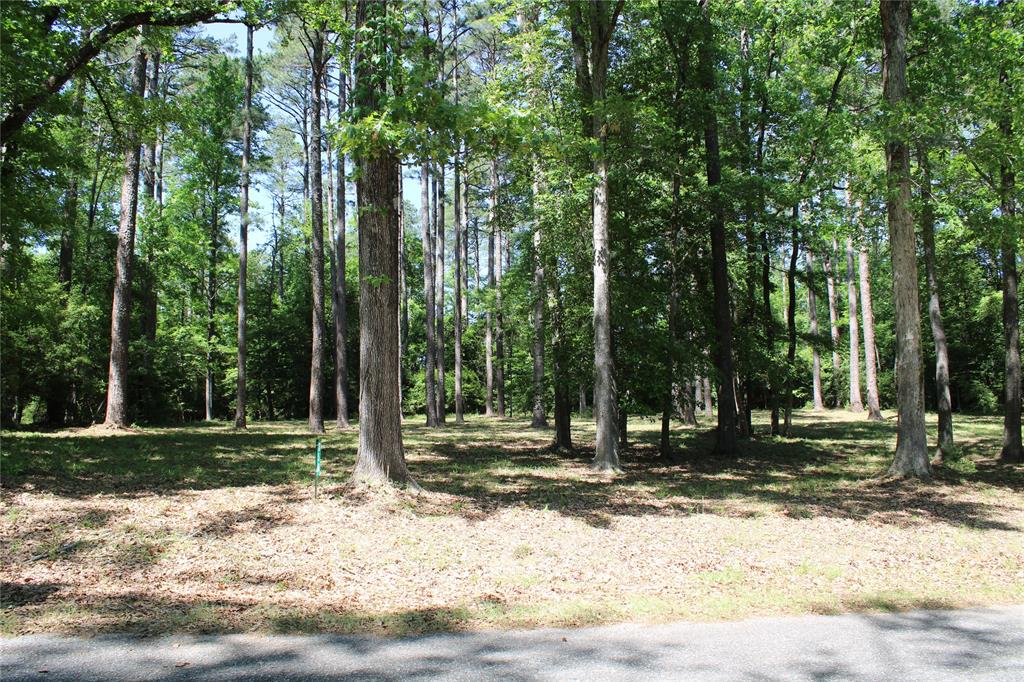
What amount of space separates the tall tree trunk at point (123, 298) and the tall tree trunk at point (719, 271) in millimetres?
13722

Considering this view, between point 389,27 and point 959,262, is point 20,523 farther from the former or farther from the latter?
point 959,262

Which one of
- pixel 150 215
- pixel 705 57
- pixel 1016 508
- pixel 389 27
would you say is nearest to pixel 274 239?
pixel 150 215

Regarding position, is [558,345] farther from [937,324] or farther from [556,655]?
[556,655]

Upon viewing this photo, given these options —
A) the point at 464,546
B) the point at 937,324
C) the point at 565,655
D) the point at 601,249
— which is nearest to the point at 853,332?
the point at 937,324

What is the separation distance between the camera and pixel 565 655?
3916 millimetres

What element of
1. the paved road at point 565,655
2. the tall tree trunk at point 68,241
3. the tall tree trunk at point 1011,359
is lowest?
the paved road at point 565,655

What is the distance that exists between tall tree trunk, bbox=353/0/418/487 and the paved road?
164 inches

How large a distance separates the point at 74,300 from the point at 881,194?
21.7 metres

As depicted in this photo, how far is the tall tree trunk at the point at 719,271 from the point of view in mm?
13758

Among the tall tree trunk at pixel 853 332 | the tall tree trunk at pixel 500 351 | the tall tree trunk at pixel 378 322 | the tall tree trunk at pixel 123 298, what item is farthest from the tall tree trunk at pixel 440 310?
the tall tree trunk at pixel 853 332

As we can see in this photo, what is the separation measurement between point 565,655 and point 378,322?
528 centimetres

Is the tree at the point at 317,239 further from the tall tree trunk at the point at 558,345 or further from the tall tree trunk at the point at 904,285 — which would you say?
the tall tree trunk at the point at 904,285

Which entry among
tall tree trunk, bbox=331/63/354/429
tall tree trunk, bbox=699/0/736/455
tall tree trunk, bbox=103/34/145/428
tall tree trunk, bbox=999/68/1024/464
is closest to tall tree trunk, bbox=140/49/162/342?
tall tree trunk, bbox=103/34/145/428

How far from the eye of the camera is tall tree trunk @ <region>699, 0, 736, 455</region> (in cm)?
1376
